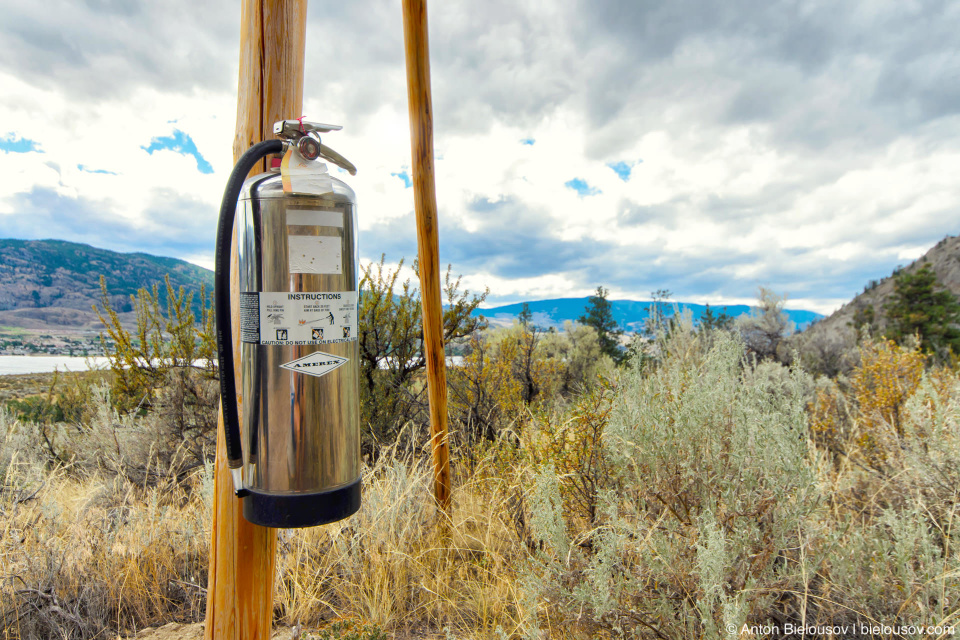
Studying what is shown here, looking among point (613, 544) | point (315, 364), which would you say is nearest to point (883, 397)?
point (613, 544)

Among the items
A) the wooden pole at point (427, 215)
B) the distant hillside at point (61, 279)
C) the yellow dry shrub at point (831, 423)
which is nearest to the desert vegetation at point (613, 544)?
the wooden pole at point (427, 215)

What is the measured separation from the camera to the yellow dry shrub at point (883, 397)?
421 centimetres

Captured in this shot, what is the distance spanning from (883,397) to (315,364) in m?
6.19

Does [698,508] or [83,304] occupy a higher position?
[83,304]

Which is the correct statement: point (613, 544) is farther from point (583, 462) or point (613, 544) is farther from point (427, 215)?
point (427, 215)

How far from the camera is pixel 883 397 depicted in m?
4.98

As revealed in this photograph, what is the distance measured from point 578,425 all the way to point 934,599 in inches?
70.9

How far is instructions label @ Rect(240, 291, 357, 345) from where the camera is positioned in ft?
4.48

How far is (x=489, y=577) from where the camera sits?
2.79 meters

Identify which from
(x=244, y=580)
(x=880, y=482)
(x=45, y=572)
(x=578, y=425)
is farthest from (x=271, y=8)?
(x=880, y=482)

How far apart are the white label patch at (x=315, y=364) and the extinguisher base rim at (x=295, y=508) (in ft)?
1.25

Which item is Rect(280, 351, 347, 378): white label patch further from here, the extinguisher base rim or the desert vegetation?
the desert vegetation

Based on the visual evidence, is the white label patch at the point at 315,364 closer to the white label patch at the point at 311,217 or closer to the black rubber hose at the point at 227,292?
the black rubber hose at the point at 227,292

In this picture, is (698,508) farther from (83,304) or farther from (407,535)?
(83,304)
